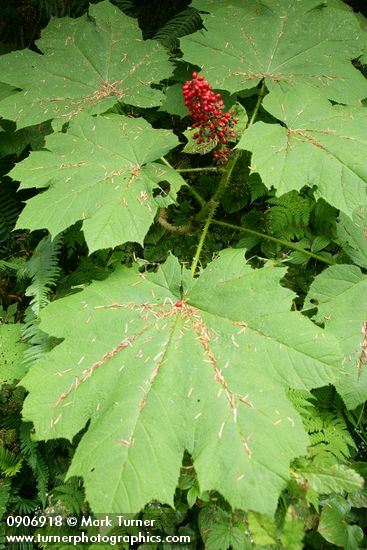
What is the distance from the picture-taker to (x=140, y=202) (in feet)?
6.20

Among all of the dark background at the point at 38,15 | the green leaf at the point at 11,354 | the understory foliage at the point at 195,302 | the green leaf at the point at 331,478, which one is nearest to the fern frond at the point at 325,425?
the understory foliage at the point at 195,302

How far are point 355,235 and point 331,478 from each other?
1142mm

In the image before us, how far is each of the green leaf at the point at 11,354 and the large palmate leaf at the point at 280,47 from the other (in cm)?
170

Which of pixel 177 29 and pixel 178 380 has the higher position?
pixel 177 29

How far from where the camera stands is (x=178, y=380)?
1.65 m

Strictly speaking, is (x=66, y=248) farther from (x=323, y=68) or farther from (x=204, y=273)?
(x=323, y=68)

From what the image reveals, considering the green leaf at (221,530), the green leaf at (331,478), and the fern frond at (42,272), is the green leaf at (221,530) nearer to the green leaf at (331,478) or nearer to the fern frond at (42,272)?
the green leaf at (331,478)

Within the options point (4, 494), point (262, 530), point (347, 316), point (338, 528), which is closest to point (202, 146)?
point (347, 316)

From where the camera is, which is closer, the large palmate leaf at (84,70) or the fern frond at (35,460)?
the fern frond at (35,460)

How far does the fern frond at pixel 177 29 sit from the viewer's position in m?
3.21

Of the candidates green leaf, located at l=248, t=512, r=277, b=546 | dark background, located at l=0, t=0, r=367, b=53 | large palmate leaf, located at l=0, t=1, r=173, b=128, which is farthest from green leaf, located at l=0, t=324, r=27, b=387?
dark background, located at l=0, t=0, r=367, b=53

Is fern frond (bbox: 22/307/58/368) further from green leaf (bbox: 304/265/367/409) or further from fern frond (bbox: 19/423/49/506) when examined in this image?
green leaf (bbox: 304/265/367/409)

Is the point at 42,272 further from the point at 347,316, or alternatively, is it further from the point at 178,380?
the point at 347,316

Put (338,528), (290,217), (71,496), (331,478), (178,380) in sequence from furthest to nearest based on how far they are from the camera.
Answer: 1. (290,217)
2. (71,496)
3. (338,528)
4. (331,478)
5. (178,380)
